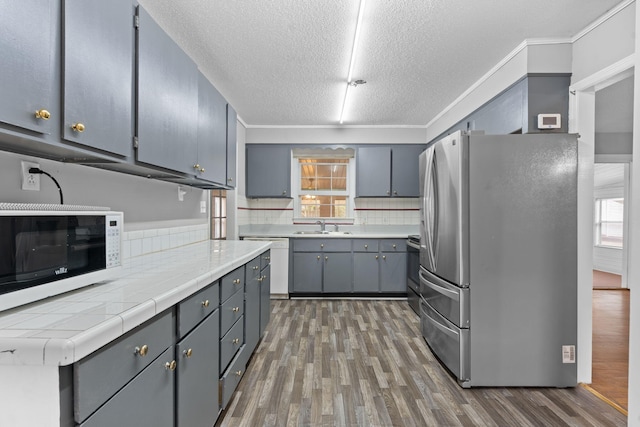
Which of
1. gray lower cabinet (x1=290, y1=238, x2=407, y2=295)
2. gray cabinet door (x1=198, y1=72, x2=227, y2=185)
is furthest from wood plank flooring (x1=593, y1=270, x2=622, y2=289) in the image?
gray cabinet door (x1=198, y1=72, x2=227, y2=185)

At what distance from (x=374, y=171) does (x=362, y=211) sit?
658mm

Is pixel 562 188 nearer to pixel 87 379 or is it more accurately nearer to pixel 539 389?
pixel 539 389

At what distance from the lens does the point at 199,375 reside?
1.45 meters

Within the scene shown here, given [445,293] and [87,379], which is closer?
[87,379]

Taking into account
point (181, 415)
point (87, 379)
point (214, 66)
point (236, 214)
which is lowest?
point (181, 415)

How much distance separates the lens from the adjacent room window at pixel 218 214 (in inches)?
145

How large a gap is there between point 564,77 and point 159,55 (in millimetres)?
2770

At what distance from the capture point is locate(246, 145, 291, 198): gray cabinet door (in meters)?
4.66

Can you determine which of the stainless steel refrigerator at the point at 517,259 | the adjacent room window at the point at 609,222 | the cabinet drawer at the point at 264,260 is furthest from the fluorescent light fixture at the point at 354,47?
the adjacent room window at the point at 609,222

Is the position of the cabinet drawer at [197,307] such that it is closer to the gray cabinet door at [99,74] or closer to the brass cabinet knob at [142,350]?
the brass cabinet knob at [142,350]

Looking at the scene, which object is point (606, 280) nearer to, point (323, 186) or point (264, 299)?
point (323, 186)

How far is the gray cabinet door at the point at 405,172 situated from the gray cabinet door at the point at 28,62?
163 inches

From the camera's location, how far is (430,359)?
259 cm

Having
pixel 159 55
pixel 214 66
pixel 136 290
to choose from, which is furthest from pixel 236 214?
pixel 136 290
